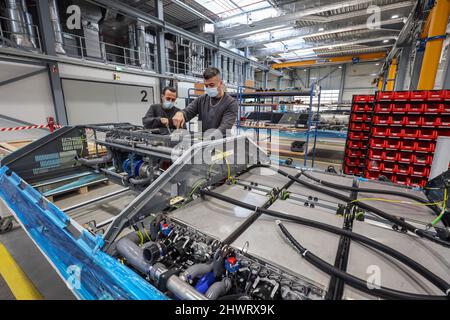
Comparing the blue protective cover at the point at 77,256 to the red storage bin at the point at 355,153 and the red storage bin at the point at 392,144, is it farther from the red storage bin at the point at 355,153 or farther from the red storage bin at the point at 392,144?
the red storage bin at the point at 355,153

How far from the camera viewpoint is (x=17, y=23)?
4559 millimetres

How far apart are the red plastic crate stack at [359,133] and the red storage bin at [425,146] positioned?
816 millimetres

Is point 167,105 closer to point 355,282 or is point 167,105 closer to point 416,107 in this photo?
point 355,282

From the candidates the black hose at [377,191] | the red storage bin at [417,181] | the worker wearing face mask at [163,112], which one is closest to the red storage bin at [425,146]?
the red storage bin at [417,181]

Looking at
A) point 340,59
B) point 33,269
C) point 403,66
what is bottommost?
point 33,269

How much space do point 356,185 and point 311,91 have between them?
336cm

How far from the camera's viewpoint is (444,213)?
1285mm

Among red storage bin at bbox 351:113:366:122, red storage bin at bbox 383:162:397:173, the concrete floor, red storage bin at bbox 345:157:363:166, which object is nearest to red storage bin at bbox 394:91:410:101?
red storage bin at bbox 351:113:366:122

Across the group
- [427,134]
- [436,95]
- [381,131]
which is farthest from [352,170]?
[436,95]

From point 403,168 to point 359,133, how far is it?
108cm

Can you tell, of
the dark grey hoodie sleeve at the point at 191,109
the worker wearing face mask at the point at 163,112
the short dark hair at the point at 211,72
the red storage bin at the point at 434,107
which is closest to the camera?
the short dark hair at the point at 211,72

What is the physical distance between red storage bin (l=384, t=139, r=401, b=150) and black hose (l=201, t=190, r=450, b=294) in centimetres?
386

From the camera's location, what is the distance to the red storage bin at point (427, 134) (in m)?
3.58

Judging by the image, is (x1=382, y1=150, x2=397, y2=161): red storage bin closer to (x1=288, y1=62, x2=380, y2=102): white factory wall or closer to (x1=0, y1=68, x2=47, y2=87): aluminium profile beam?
(x1=0, y1=68, x2=47, y2=87): aluminium profile beam
